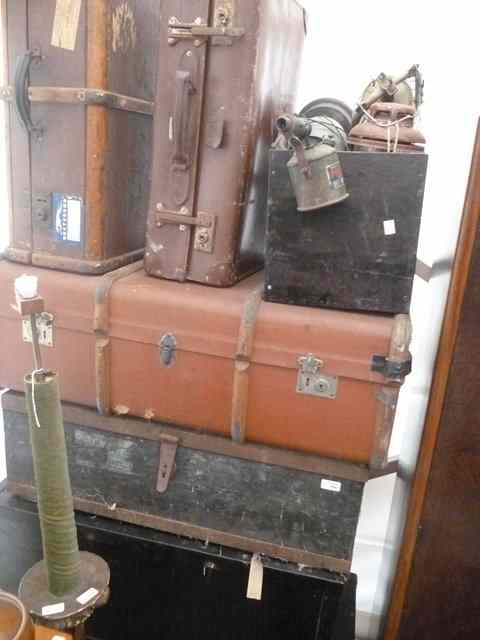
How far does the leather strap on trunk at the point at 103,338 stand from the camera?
4.01 ft

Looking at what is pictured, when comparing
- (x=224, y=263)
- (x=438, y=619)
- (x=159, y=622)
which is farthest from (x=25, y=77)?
(x=438, y=619)

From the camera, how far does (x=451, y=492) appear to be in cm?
119

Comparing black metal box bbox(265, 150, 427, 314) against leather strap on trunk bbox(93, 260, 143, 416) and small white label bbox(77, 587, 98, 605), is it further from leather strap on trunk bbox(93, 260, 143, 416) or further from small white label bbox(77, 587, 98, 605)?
small white label bbox(77, 587, 98, 605)

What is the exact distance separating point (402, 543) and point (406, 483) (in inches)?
7.9

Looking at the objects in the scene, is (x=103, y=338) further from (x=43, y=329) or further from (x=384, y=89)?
(x=384, y=89)

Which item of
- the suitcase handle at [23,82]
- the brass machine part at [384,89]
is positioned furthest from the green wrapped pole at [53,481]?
the brass machine part at [384,89]

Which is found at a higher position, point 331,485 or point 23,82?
point 23,82

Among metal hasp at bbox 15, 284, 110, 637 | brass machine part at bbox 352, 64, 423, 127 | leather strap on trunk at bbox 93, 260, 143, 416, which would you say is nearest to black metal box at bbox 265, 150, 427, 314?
brass machine part at bbox 352, 64, 423, 127

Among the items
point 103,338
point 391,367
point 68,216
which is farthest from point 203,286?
point 391,367

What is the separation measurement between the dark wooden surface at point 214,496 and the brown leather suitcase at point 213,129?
0.44 m

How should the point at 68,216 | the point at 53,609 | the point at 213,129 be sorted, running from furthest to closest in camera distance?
1. the point at 68,216
2. the point at 213,129
3. the point at 53,609

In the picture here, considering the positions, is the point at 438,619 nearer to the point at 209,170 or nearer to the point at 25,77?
the point at 209,170

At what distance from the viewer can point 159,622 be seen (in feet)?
4.44

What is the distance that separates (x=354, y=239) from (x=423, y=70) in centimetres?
79
